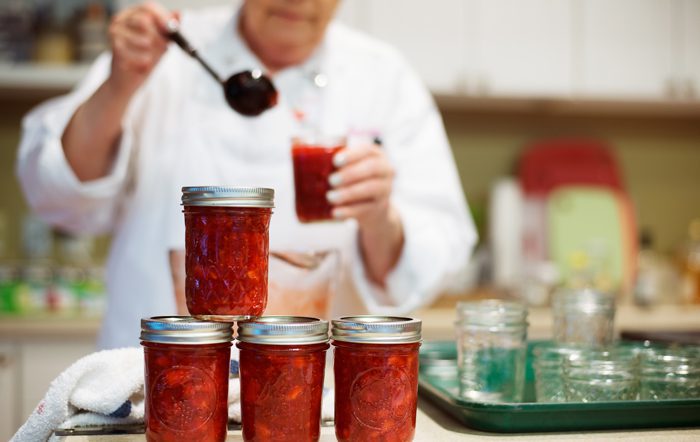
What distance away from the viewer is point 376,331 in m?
0.88

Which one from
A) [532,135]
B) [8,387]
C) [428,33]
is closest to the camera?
[8,387]

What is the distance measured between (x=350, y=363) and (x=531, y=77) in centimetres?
227

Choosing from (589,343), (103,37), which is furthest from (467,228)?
(103,37)

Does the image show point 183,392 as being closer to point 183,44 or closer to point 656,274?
point 183,44

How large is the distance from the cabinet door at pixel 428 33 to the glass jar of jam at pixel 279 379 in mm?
2127

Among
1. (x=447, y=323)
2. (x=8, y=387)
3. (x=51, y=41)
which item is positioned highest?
(x=51, y=41)

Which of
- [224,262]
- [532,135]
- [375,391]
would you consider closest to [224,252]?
[224,262]

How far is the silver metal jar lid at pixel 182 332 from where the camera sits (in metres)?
0.86

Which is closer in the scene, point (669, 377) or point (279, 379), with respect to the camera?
point (279, 379)

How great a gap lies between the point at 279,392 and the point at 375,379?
0.10 metres

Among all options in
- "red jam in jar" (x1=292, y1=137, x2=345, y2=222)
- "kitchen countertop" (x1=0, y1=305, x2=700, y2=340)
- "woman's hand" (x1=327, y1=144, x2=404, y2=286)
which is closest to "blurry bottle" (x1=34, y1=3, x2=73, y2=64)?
"kitchen countertop" (x1=0, y1=305, x2=700, y2=340)

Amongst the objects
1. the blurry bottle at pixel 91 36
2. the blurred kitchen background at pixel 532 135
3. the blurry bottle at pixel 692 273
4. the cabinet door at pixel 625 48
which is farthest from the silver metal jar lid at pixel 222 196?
the blurry bottle at pixel 692 273

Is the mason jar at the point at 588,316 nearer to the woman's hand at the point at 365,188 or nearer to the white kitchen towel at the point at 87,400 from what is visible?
the woman's hand at the point at 365,188

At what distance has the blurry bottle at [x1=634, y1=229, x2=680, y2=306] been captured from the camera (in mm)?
2971
